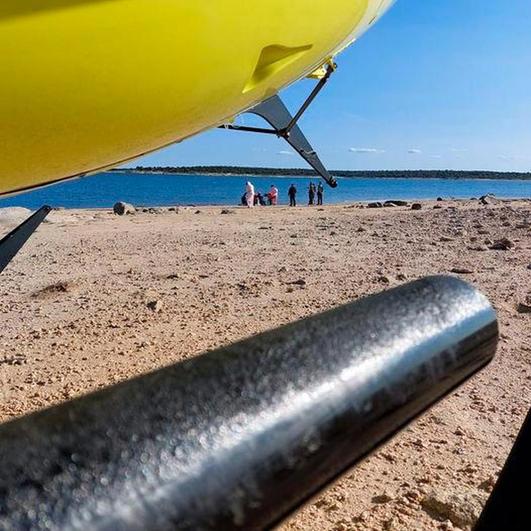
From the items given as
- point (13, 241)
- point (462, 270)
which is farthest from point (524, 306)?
point (13, 241)

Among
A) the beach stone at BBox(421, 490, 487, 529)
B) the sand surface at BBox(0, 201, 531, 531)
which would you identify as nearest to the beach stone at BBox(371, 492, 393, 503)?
the sand surface at BBox(0, 201, 531, 531)

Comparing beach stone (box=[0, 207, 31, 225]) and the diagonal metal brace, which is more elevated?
the diagonal metal brace

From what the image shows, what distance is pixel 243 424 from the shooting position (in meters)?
0.42

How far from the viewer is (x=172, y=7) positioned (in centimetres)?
103

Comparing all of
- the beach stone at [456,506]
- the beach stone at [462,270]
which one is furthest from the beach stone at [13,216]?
the beach stone at [456,506]

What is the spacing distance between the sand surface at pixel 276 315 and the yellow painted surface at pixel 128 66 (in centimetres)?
70

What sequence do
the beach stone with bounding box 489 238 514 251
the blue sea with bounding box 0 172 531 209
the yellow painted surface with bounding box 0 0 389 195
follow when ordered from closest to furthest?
the yellow painted surface with bounding box 0 0 389 195 → the beach stone with bounding box 489 238 514 251 → the blue sea with bounding box 0 172 531 209

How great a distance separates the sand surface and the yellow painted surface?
2.31 feet

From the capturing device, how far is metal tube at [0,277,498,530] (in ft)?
1.15

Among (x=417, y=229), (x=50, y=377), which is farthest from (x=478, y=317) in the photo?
(x=417, y=229)

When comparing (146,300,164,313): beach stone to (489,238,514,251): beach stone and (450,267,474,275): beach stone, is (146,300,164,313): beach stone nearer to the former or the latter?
(450,267,474,275): beach stone

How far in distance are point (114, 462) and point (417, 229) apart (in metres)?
10.3

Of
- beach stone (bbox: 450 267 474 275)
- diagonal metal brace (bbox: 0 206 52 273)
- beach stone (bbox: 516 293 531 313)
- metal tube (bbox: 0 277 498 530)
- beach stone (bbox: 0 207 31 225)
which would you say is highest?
metal tube (bbox: 0 277 498 530)

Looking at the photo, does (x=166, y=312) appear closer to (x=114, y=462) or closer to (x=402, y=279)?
(x=402, y=279)
